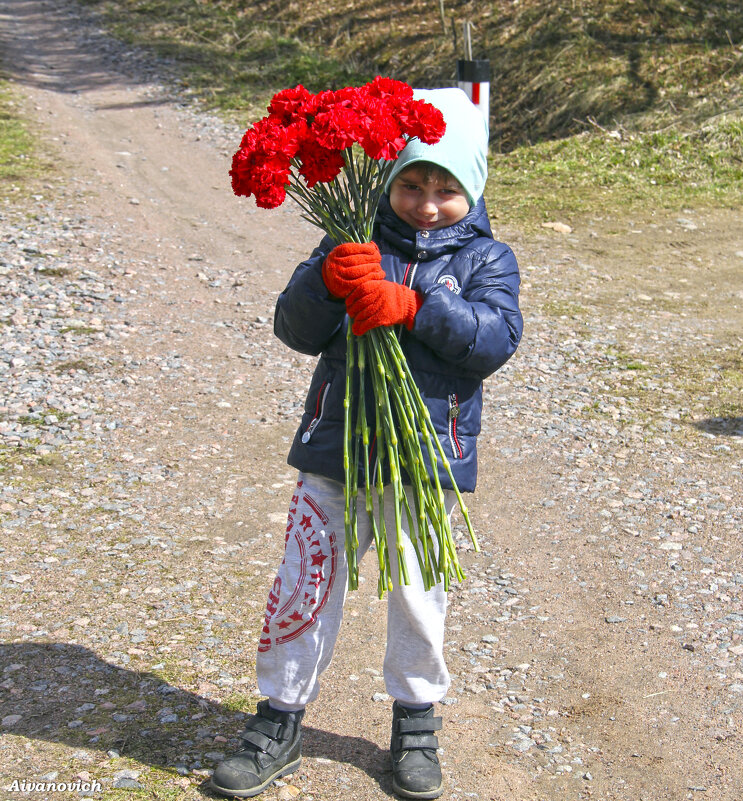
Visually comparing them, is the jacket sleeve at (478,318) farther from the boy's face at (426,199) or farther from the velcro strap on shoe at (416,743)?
the velcro strap on shoe at (416,743)

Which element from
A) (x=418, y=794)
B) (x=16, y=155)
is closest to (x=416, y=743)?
(x=418, y=794)

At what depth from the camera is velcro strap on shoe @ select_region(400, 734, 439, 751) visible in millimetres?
2701

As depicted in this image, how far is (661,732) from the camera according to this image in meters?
3.02

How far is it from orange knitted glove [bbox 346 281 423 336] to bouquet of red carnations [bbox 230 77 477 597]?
7 centimetres

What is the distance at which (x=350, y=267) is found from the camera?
234 cm

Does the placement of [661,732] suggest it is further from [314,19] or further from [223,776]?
[314,19]

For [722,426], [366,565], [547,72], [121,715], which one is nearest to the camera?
[121,715]

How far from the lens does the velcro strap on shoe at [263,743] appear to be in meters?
2.62

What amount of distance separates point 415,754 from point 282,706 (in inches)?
15.5

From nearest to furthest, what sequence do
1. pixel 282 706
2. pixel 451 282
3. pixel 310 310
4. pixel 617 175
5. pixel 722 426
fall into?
pixel 310 310 → pixel 451 282 → pixel 282 706 → pixel 722 426 → pixel 617 175

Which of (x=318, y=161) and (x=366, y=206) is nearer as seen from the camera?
(x=318, y=161)

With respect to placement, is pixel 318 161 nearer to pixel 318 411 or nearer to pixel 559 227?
pixel 318 411

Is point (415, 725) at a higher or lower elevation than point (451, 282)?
lower

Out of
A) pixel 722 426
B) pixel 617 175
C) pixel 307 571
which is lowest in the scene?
pixel 722 426
